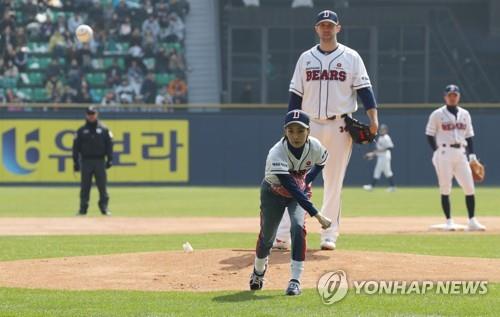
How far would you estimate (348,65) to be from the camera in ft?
34.9

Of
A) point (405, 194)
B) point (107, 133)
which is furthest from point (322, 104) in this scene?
point (405, 194)

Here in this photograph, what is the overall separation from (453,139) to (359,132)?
518cm

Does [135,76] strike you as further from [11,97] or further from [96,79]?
[11,97]

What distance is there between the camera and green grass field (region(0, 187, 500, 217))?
1989cm

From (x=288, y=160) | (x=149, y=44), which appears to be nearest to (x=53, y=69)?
(x=149, y=44)

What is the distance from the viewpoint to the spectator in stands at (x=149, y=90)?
102ft

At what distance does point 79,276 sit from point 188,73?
22.9 meters

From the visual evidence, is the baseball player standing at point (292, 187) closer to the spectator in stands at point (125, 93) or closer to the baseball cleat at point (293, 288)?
the baseball cleat at point (293, 288)

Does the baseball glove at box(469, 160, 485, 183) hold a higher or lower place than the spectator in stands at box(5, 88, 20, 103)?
lower

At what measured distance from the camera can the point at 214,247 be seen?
1248 cm

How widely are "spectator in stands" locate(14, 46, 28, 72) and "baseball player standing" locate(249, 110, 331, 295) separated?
2410 centimetres

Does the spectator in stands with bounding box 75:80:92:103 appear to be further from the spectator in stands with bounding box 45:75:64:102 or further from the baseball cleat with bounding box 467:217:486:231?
the baseball cleat with bounding box 467:217:486:231

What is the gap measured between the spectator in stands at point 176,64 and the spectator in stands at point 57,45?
3205mm

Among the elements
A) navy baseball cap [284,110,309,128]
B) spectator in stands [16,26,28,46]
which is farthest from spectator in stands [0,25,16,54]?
navy baseball cap [284,110,309,128]
